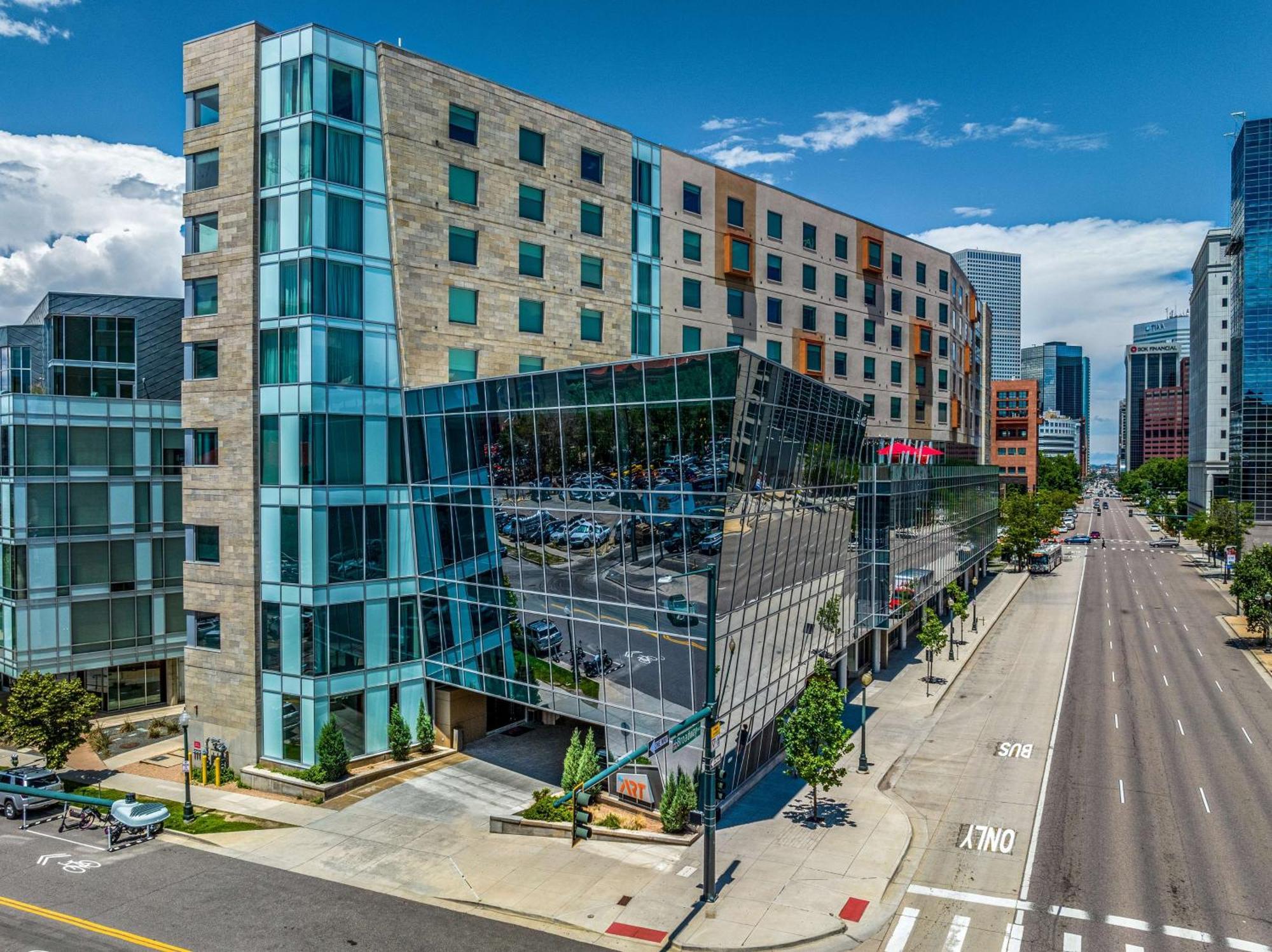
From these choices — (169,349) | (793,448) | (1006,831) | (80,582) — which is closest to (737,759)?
(1006,831)

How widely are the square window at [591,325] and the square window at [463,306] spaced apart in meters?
5.96

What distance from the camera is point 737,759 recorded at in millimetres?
31344

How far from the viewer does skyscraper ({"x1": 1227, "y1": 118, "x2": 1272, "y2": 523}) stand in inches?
4269

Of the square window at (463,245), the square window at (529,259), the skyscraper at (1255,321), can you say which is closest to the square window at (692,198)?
the square window at (529,259)

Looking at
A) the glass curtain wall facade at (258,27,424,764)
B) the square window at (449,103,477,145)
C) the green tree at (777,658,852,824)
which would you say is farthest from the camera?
the square window at (449,103,477,145)

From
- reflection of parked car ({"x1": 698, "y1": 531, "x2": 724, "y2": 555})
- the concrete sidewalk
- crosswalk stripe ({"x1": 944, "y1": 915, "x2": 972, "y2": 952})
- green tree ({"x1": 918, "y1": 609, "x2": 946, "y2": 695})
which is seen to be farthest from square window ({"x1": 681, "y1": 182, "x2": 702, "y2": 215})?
crosswalk stripe ({"x1": 944, "y1": 915, "x2": 972, "y2": 952})

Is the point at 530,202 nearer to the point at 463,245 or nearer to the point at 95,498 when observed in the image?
the point at 463,245

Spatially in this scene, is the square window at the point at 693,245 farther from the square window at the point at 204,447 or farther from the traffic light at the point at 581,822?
the traffic light at the point at 581,822

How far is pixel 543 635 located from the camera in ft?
110

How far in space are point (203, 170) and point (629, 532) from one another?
25.0 m

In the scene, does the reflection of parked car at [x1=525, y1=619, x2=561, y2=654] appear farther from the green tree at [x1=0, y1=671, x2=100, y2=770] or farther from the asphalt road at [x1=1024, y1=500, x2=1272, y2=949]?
the green tree at [x1=0, y1=671, x2=100, y2=770]

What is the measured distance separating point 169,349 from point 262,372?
1864 centimetres

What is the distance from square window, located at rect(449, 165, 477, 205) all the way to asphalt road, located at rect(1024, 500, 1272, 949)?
110 ft

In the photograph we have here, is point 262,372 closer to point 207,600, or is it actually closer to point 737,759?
point 207,600
